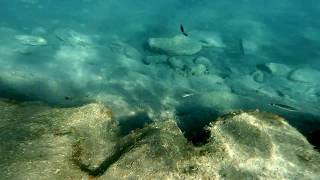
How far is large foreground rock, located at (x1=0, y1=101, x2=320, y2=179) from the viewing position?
4.01 meters

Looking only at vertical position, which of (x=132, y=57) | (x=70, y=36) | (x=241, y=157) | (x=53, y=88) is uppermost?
(x=241, y=157)

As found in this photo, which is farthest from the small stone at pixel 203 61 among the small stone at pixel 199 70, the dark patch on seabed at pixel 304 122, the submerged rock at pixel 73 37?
the dark patch on seabed at pixel 304 122

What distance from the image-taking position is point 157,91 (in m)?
9.89

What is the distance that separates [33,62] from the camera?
1148 cm

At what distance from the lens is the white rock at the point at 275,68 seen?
45.6 feet

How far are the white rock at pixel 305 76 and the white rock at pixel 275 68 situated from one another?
14.2 inches

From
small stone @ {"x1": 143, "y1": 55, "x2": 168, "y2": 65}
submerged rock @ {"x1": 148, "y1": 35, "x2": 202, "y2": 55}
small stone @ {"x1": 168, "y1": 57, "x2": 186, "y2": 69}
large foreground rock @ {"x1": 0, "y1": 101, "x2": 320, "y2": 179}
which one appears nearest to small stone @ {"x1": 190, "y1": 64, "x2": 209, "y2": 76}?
small stone @ {"x1": 168, "y1": 57, "x2": 186, "y2": 69}

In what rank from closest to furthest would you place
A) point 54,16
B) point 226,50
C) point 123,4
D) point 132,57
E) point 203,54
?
point 132,57, point 203,54, point 226,50, point 54,16, point 123,4

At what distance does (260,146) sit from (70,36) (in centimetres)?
1330

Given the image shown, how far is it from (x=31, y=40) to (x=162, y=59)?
5773 mm

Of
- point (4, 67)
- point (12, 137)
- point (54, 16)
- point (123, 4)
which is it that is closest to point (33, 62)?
point (4, 67)

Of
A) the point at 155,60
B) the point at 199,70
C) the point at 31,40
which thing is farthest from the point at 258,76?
the point at 31,40

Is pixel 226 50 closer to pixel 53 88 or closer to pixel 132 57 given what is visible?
pixel 132 57

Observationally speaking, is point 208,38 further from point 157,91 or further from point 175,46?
point 157,91
